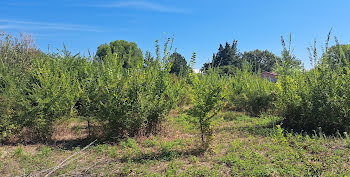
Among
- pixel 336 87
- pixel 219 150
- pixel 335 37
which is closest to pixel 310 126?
pixel 336 87

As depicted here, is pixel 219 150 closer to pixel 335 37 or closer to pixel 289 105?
pixel 289 105

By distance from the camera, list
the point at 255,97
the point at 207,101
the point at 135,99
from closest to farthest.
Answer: the point at 207,101 → the point at 135,99 → the point at 255,97

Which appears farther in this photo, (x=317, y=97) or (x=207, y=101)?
(x=317, y=97)

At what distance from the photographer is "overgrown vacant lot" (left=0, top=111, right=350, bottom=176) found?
388cm

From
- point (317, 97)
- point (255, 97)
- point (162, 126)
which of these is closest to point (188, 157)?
point (162, 126)

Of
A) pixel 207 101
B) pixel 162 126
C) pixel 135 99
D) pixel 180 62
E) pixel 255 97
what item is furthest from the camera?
pixel 180 62

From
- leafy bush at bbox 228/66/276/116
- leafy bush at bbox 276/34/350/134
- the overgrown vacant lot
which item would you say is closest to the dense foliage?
leafy bush at bbox 276/34/350/134

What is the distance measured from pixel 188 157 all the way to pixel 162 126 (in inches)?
78.3

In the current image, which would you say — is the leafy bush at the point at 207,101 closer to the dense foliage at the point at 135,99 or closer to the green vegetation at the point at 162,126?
the green vegetation at the point at 162,126

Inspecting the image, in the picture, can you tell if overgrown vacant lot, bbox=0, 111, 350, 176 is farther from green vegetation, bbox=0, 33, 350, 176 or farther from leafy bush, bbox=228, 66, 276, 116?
leafy bush, bbox=228, 66, 276, 116

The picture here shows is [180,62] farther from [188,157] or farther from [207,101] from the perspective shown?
[188,157]

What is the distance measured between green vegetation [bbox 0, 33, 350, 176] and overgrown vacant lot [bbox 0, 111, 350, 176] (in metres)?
0.02

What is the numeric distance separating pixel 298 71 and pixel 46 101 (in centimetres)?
762

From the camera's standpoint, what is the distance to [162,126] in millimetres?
6523
